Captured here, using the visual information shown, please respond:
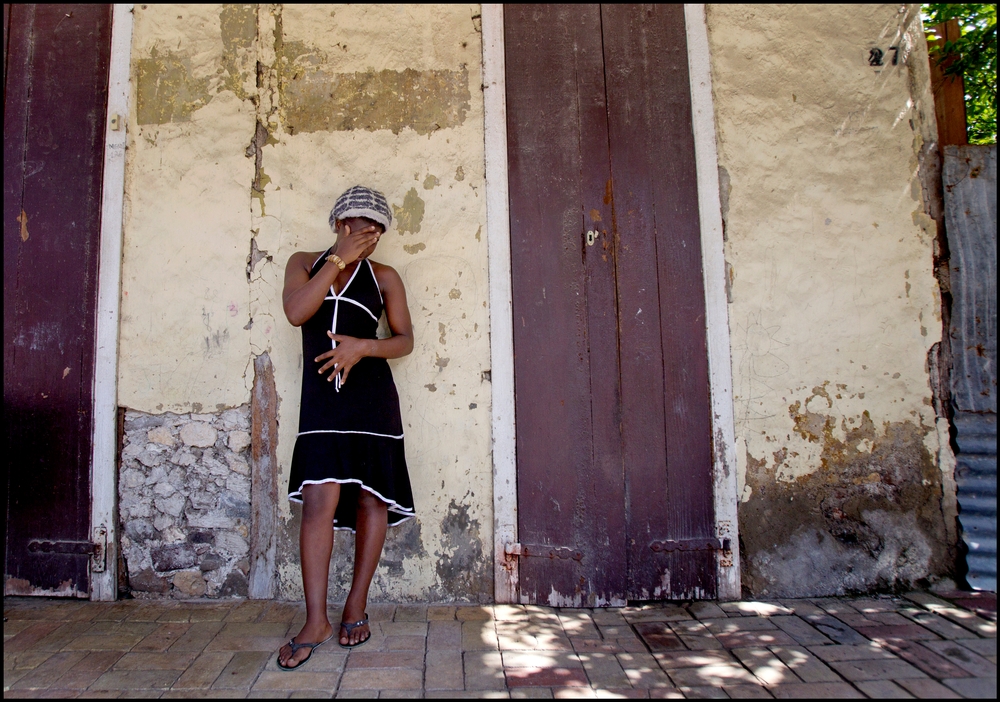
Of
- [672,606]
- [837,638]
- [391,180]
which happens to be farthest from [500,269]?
[837,638]

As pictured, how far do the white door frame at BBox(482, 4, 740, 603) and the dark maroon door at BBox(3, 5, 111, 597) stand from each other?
2208 millimetres

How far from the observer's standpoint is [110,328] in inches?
131

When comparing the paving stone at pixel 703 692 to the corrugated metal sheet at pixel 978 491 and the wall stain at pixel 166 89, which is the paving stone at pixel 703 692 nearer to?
the corrugated metal sheet at pixel 978 491

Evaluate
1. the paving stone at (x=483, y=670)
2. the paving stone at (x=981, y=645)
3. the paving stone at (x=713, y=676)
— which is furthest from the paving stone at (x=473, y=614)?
the paving stone at (x=981, y=645)

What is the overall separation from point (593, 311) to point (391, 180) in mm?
1331

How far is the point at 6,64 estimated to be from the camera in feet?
11.6

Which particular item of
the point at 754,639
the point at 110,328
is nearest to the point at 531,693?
the point at 754,639

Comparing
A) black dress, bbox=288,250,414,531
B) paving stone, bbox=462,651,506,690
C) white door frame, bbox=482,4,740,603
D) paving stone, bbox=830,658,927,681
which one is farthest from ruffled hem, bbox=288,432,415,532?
paving stone, bbox=830,658,927,681

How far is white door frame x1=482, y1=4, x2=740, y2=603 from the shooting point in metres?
3.20

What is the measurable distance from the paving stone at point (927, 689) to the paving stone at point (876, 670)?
4 centimetres

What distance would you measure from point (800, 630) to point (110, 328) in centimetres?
384

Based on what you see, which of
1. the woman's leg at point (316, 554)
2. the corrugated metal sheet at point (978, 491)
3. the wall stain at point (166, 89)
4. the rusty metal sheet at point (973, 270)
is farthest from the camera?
the wall stain at point (166, 89)

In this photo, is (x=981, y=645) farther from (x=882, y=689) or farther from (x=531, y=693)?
(x=531, y=693)

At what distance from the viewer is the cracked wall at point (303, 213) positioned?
3.23 m
